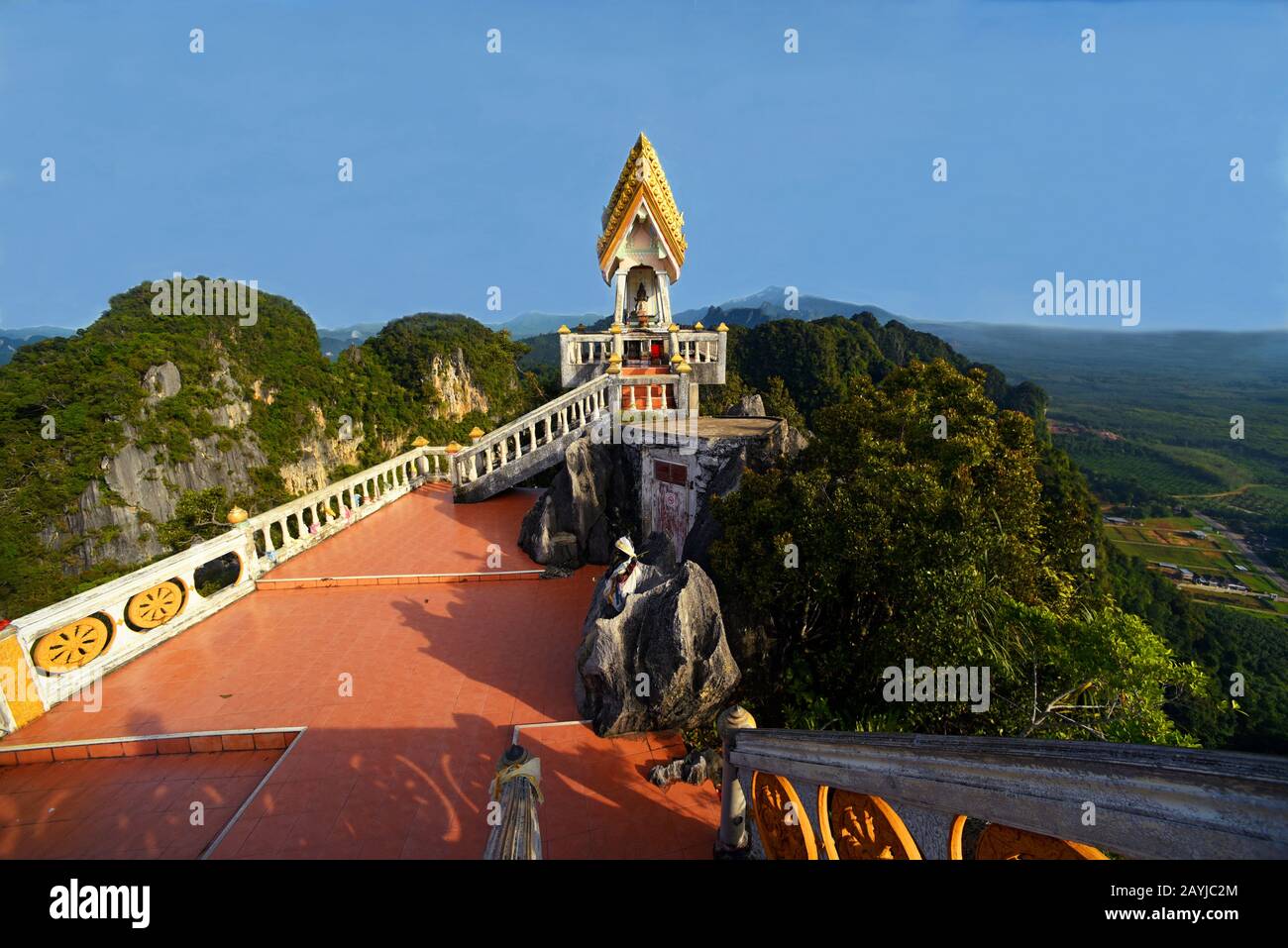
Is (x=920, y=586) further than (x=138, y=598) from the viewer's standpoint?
No

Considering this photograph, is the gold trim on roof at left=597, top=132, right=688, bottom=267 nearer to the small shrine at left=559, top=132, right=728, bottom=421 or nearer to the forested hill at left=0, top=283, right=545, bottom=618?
the small shrine at left=559, top=132, right=728, bottom=421

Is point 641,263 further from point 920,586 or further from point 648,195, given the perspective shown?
point 920,586

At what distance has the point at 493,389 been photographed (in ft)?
232

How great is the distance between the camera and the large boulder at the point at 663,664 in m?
6.04

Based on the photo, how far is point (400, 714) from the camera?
6352 millimetres

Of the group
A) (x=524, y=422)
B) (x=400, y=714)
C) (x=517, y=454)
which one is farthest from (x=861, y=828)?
(x=517, y=454)

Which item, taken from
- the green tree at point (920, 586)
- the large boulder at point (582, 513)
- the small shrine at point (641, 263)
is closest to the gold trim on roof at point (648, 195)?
the small shrine at point (641, 263)

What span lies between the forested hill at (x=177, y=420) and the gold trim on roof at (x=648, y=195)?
1288cm

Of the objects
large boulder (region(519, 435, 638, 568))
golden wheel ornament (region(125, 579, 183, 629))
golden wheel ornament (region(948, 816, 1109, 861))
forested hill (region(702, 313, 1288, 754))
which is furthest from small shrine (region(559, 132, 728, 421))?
golden wheel ornament (region(948, 816, 1109, 861))

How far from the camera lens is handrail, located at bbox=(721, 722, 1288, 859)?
1.38 m

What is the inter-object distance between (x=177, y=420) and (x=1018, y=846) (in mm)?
61686

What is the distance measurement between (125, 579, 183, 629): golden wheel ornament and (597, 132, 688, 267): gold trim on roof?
15962 millimetres

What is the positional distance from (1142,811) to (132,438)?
60.8 meters
